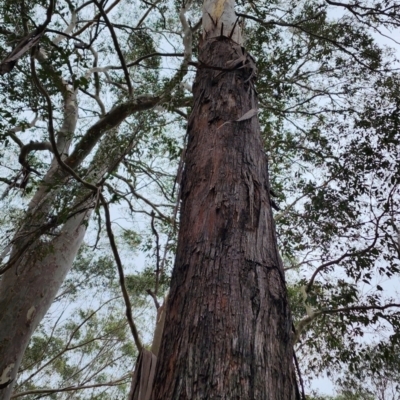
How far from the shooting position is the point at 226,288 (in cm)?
83

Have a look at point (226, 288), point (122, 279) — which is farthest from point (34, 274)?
point (226, 288)

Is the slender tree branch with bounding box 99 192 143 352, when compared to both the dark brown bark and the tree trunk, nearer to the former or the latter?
the tree trunk

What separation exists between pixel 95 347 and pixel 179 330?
897cm

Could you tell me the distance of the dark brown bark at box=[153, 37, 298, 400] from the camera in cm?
69

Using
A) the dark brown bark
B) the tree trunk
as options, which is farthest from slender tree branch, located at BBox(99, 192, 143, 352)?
the dark brown bark

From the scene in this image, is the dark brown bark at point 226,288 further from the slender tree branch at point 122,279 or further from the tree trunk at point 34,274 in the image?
the tree trunk at point 34,274

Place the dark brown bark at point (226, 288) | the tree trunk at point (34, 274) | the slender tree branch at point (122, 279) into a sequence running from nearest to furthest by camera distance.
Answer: the dark brown bark at point (226, 288)
the slender tree branch at point (122, 279)
the tree trunk at point (34, 274)

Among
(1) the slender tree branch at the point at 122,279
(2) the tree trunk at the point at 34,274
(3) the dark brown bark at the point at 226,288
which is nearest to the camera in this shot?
(3) the dark brown bark at the point at 226,288

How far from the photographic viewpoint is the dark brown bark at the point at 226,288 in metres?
0.69

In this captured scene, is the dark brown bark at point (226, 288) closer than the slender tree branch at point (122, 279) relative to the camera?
Yes

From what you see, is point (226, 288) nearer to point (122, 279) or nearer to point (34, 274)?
point (122, 279)

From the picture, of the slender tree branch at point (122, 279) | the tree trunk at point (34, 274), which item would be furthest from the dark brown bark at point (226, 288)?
the tree trunk at point (34, 274)

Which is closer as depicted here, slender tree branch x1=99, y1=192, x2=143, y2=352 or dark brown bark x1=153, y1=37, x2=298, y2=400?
dark brown bark x1=153, y1=37, x2=298, y2=400

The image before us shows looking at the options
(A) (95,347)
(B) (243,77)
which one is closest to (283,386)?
(B) (243,77)
